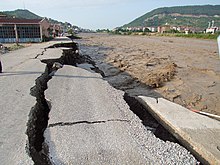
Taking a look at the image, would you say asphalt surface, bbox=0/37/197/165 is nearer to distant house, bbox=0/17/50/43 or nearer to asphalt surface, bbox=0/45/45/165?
asphalt surface, bbox=0/45/45/165

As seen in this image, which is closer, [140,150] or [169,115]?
[140,150]

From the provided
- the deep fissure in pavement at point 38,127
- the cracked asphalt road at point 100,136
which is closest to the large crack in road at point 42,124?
the deep fissure in pavement at point 38,127

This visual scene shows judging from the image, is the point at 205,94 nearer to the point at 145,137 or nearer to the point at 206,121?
the point at 206,121

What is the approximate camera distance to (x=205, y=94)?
9.26 metres

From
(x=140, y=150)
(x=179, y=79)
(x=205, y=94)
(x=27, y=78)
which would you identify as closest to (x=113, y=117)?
(x=140, y=150)

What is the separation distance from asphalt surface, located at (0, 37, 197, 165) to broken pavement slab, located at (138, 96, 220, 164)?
437 millimetres

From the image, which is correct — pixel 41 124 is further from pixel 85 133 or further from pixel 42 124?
pixel 85 133

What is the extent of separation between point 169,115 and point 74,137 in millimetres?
2542

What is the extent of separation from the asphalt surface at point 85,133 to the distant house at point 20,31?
96.7 feet

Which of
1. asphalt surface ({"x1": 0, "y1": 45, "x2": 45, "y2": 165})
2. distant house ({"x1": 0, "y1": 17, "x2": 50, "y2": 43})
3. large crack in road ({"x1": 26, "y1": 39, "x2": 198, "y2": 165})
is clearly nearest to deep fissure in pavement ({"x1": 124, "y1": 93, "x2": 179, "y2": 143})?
large crack in road ({"x1": 26, "y1": 39, "x2": 198, "y2": 165})

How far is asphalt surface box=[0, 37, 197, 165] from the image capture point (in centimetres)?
303

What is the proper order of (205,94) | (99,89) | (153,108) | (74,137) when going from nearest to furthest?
(74,137), (153,108), (99,89), (205,94)

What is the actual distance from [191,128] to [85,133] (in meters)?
2.20

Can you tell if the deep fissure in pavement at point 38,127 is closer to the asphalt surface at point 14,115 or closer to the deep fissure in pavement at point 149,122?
the asphalt surface at point 14,115
